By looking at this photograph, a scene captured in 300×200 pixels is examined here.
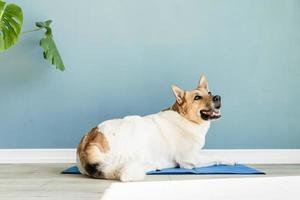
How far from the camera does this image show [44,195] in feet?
6.27

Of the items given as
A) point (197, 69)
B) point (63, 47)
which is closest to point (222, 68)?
point (197, 69)

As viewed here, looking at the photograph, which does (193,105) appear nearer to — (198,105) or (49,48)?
(198,105)

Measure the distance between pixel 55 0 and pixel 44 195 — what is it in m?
1.96

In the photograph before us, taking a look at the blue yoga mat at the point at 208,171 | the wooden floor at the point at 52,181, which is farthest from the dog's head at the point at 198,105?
the wooden floor at the point at 52,181

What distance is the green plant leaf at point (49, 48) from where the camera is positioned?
3.06 meters

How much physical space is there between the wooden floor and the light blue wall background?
1.25ft

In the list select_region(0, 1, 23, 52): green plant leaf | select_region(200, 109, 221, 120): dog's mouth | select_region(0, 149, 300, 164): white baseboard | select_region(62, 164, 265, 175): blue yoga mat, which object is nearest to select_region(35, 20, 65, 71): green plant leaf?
select_region(0, 1, 23, 52): green plant leaf

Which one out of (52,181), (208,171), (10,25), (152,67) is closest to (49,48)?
(10,25)

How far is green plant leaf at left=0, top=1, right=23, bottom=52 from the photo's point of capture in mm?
2998

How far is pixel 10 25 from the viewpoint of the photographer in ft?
10.1

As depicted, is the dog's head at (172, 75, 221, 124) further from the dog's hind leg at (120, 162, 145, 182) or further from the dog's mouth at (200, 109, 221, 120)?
the dog's hind leg at (120, 162, 145, 182)

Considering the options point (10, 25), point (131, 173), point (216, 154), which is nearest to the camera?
point (131, 173)

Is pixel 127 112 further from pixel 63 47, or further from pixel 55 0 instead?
pixel 55 0

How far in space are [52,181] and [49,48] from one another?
1.15 meters
